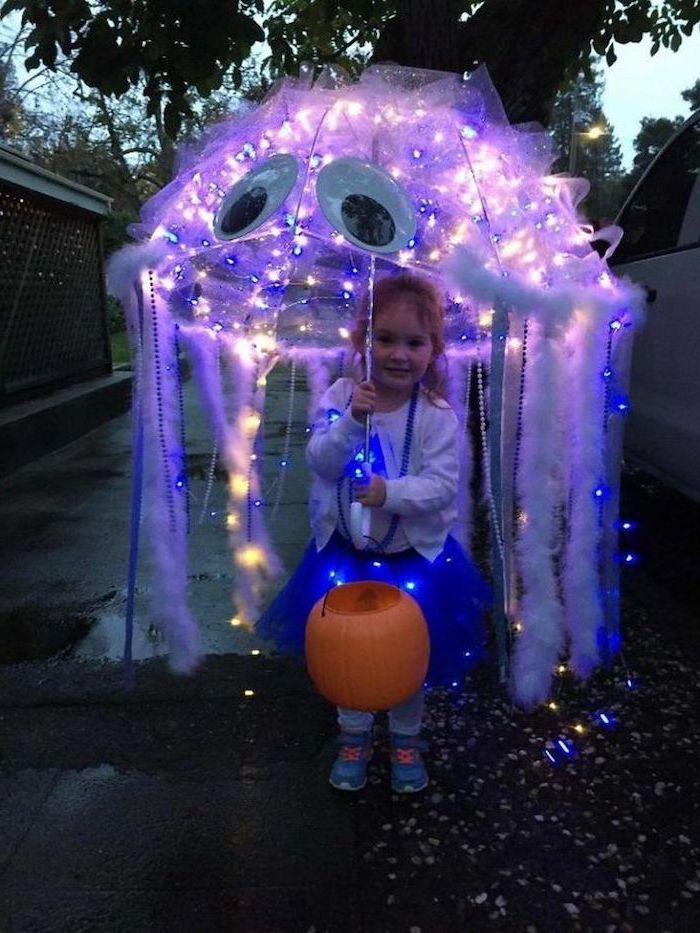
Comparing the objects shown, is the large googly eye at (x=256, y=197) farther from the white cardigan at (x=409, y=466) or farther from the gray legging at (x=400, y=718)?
the gray legging at (x=400, y=718)

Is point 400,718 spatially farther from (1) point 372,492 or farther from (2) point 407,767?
(1) point 372,492

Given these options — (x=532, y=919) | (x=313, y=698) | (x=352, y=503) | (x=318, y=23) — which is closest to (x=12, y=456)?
(x=318, y=23)

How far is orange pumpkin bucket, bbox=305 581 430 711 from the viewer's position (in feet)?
7.05

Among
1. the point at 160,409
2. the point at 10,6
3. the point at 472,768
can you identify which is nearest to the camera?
the point at 472,768

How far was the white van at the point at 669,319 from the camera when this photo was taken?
11.8ft

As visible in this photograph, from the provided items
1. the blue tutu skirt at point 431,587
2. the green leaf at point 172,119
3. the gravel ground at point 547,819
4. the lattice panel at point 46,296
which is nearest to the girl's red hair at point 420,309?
the blue tutu skirt at point 431,587

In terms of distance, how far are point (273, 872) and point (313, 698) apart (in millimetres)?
927

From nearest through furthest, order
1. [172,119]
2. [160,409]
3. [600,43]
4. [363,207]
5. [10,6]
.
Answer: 1. [363,207]
2. [160,409]
3. [10,6]
4. [172,119]
5. [600,43]

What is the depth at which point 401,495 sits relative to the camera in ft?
7.52

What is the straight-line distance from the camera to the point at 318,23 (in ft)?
19.8

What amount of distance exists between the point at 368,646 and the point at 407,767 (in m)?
0.59

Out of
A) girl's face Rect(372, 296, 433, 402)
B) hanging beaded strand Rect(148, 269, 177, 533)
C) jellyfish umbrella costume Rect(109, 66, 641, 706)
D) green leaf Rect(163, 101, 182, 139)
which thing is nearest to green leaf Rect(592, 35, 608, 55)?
green leaf Rect(163, 101, 182, 139)

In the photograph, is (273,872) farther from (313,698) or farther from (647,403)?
(647,403)

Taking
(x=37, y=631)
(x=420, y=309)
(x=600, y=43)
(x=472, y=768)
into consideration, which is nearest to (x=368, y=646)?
(x=472, y=768)
